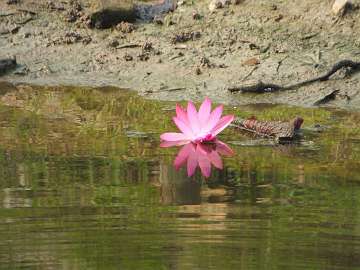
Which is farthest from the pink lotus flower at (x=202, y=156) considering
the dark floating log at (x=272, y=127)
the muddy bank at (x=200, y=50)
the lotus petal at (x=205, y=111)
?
the muddy bank at (x=200, y=50)

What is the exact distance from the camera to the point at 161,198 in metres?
4.23

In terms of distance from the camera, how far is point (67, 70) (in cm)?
777

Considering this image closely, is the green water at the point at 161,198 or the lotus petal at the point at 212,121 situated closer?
the green water at the point at 161,198

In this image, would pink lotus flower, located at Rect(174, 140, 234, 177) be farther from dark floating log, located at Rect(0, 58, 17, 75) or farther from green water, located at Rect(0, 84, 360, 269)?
dark floating log, located at Rect(0, 58, 17, 75)

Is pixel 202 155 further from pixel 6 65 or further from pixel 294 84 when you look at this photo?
pixel 6 65

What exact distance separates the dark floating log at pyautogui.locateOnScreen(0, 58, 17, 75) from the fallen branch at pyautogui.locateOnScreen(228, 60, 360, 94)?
69.7 inches

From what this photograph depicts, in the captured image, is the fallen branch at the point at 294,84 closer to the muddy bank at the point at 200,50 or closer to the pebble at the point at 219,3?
the muddy bank at the point at 200,50

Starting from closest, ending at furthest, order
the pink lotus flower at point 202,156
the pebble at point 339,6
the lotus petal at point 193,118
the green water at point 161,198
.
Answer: the green water at point 161,198, the pink lotus flower at point 202,156, the lotus petal at point 193,118, the pebble at point 339,6

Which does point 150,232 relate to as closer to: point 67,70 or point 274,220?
point 274,220

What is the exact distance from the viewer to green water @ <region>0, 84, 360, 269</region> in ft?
11.4

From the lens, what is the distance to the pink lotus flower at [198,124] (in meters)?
5.18

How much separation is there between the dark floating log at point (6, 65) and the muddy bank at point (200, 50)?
47mm

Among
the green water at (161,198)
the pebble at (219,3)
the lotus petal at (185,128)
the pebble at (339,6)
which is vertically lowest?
the green water at (161,198)

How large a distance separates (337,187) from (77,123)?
1988mm
